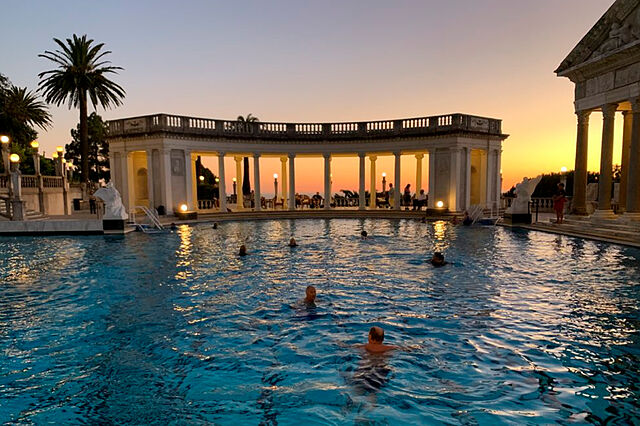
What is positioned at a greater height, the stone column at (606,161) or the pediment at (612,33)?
the pediment at (612,33)

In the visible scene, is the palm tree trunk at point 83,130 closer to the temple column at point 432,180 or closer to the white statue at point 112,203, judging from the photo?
the white statue at point 112,203

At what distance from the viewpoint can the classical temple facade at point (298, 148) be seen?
2867cm

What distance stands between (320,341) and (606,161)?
19764 millimetres

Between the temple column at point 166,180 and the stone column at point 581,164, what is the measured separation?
90.3ft

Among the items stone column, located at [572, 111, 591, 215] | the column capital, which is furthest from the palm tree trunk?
the column capital

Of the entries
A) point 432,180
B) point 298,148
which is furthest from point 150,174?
point 432,180

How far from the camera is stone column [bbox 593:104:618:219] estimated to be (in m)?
18.4

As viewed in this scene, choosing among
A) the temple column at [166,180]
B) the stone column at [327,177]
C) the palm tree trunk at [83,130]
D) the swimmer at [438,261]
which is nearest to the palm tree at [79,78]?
the palm tree trunk at [83,130]

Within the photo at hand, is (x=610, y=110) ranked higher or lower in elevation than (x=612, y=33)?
lower

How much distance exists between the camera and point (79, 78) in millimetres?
32656

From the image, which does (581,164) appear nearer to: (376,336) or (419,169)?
(419,169)

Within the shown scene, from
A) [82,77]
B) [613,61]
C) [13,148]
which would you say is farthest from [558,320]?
[13,148]

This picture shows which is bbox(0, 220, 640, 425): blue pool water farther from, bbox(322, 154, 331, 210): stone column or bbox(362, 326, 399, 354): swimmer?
bbox(322, 154, 331, 210): stone column

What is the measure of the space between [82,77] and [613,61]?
128 feet
